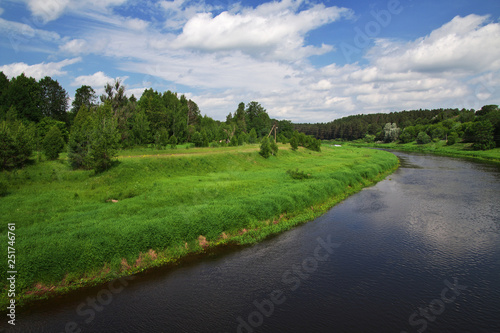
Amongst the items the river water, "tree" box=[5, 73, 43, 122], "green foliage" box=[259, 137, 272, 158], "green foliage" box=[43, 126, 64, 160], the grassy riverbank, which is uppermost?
"tree" box=[5, 73, 43, 122]

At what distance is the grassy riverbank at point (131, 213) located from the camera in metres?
14.8

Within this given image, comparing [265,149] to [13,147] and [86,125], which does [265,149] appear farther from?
[13,147]

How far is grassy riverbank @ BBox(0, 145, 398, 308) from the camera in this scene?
14750 mm

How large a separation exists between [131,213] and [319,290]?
46.5 ft

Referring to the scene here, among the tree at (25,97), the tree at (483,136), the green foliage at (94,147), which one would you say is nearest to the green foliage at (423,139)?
the tree at (483,136)

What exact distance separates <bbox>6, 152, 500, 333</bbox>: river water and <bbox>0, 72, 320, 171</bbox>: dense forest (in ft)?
67.0

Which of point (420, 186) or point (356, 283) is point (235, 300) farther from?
point (420, 186)

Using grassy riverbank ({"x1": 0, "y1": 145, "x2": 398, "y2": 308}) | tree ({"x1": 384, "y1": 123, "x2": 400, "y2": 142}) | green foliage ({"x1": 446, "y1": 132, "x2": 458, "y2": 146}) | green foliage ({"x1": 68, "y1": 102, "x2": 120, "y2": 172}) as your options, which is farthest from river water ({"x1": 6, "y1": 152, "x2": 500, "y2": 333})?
tree ({"x1": 384, "y1": 123, "x2": 400, "y2": 142})

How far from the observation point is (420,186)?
1591 inches

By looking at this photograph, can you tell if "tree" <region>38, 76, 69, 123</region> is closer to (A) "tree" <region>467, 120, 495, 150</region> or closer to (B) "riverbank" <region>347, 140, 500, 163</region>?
(B) "riverbank" <region>347, 140, 500, 163</region>

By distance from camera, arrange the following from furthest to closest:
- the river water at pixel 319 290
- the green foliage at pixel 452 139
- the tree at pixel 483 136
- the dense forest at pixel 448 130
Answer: the green foliage at pixel 452 139
the dense forest at pixel 448 130
the tree at pixel 483 136
the river water at pixel 319 290

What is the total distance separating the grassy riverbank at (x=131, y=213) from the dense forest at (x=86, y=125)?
2396 millimetres

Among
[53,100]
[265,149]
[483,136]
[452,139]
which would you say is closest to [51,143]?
[265,149]

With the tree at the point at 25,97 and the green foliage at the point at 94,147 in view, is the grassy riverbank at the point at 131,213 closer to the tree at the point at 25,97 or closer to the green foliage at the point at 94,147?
the green foliage at the point at 94,147
